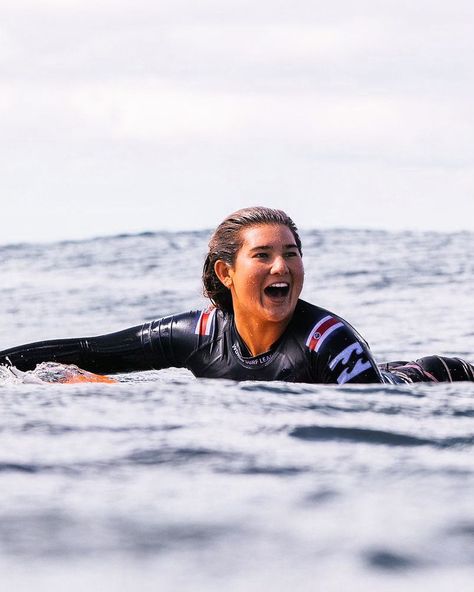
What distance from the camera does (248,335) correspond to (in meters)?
5.40

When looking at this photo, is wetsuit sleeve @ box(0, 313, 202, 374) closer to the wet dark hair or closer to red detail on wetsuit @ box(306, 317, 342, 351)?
the wet dark hair

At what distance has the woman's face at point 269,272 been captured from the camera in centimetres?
512

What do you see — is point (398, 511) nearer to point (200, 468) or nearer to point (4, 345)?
point (200, 468)

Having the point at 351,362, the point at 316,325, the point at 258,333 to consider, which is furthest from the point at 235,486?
the point at 258,333

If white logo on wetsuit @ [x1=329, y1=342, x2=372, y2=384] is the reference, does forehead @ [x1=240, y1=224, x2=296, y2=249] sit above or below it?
above

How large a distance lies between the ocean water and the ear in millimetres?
762

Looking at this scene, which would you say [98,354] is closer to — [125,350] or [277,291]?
[125,350]

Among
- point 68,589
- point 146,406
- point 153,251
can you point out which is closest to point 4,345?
point 146,406

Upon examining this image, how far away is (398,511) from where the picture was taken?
106 inches

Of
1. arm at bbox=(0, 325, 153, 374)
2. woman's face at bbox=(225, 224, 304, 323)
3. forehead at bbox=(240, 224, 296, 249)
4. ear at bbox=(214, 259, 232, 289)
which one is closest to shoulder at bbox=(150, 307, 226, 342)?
arm at bbox=(0, 325, 153, 374)

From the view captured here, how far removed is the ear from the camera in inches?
212

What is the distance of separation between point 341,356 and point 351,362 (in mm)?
58

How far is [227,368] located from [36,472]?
95.9 inches

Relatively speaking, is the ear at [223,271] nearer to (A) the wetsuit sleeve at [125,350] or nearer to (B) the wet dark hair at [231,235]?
(B) the wet dark hair at [231,235]
